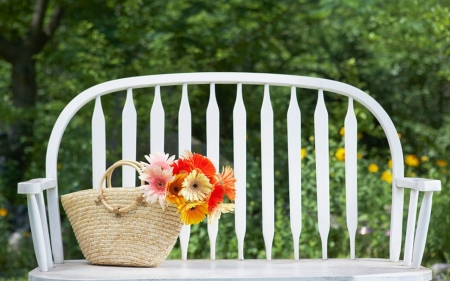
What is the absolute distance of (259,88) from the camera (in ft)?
16.6

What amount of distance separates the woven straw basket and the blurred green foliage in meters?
1.60

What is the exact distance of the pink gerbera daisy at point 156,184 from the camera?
6.68 feet

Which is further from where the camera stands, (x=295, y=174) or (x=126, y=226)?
(x=295, y=174)

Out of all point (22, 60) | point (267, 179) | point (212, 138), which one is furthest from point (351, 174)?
point (22, 60)

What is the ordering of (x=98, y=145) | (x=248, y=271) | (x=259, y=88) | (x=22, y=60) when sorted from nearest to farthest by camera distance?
(x=248, y=271) → (x=98, y=145) → (x=259, y=88) → (x=22, y=60)

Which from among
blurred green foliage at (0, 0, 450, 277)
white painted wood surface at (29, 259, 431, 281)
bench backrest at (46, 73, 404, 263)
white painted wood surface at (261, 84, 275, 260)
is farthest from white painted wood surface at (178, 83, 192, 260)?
blurred green foliage at (0, 0, 450, 277)

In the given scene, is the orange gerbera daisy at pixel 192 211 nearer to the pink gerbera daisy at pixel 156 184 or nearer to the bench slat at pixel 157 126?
the pink gerbera daisy at pixel 156 184

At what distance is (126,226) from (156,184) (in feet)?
0.56

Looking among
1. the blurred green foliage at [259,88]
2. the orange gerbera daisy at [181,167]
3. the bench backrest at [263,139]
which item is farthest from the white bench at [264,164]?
the blurred green foliage at [259,88]

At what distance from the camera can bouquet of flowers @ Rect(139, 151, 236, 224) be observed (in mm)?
2041

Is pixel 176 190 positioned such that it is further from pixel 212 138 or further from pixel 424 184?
pixel 424 184

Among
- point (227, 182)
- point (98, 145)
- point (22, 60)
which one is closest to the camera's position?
point (227, 182)

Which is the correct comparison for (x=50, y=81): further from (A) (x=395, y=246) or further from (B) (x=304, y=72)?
(A) (x=395, y=246)

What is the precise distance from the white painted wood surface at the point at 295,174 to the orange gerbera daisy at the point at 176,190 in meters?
0.50
